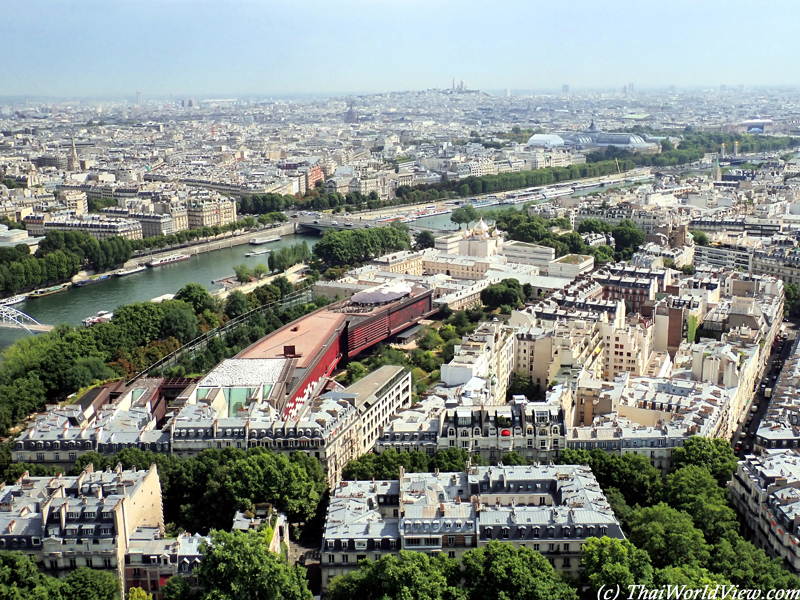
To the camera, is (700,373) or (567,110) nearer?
(700,373)

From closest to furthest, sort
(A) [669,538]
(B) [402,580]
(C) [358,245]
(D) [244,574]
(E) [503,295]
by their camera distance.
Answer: (B) [402,580], (D) [244,574], (A) [669,538], (E) [503,295], (C) [358,245]

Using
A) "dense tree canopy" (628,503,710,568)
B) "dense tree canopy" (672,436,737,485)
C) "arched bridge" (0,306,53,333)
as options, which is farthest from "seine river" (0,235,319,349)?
"dense tree canopy" (628,503,710,568)

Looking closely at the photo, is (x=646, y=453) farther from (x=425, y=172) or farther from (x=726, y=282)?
(x=425, y=172)

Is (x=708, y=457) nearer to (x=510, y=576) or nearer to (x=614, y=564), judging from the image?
(x=614, y=564)

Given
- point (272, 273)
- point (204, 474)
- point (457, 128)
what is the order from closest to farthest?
point (204, 474) < point (272, 273) < point (457, 128)

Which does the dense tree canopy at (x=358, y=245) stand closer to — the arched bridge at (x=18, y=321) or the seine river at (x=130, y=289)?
the seine river at (x=130, y=289)

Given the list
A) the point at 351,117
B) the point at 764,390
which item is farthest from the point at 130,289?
the point at 351,117

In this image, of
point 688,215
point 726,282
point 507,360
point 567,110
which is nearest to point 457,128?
point 567,110
